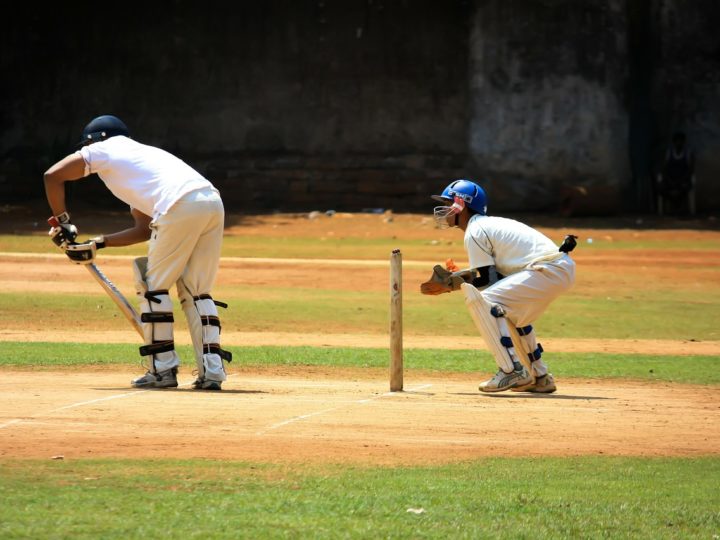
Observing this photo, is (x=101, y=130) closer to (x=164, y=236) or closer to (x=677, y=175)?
(x=164, y=236)

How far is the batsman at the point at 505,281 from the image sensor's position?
1061 cm

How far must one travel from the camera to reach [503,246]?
1084cm

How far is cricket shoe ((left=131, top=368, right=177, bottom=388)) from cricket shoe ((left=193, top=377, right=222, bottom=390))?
0.53 ft

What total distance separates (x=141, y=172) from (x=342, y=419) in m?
2.51

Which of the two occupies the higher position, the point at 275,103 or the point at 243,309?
the point at 275,103

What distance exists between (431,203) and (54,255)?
360 inches

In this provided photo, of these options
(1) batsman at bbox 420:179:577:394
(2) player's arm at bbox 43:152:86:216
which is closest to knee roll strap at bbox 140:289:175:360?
(2) player's arm at bbox 43:152:86:216

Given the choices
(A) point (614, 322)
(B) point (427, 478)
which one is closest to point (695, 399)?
(B) point (427, 478)

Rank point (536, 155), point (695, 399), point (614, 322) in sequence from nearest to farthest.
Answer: point (695, 399)
point (614, 322)
point (536, 155)

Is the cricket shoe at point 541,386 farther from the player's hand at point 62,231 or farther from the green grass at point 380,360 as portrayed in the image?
the player's hand at point 62,231

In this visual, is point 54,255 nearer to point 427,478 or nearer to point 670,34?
point 670,34

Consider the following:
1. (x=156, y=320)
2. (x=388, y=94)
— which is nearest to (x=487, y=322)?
(x=156, y=320)

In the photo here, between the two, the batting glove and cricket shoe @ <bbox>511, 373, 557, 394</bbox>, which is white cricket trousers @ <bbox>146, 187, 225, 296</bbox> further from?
cricket shoe @ <bbox>511, 373, 557, 394</bbox>

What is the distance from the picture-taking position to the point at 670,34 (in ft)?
97.5
